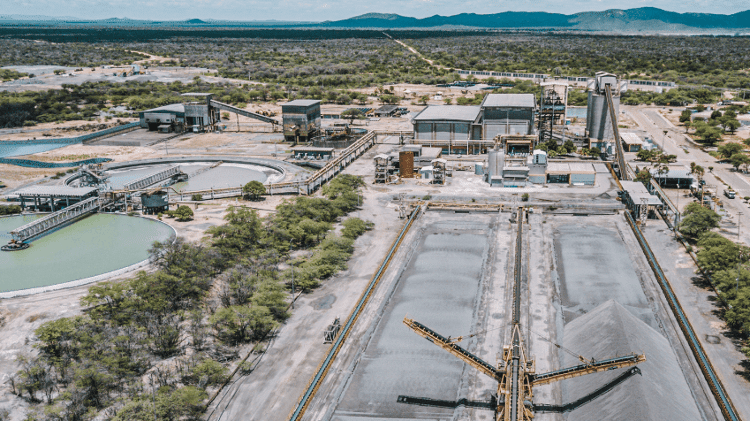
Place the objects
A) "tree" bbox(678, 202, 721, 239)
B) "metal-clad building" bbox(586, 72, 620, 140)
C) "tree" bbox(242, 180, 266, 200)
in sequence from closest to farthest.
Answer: "tree" bbox(678, 202, 721, 239)
"tree" bbox(242, 180, 266, 200)
"metal-clad building" bbox(586, 72, 620, 140)

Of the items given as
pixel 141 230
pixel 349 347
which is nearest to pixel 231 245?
pixel 141 230

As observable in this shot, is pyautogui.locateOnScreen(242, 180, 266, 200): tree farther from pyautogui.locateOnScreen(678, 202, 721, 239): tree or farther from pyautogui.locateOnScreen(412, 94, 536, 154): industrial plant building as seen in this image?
pyautogui.locateOnScreen(678, 202, 721, 239): tree

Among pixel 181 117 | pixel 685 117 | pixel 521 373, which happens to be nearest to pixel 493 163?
pixel 521 373

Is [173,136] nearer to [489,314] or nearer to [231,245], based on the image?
[231,245]

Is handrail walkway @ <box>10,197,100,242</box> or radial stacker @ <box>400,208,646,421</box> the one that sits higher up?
radial stacker @ <box>400,208,646,421</box>

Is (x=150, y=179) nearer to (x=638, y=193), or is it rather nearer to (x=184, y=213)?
(x=184, y=213)

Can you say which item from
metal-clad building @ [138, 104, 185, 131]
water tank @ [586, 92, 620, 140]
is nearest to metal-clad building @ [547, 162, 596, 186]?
water tank @ [586, 92, 620, 140]
